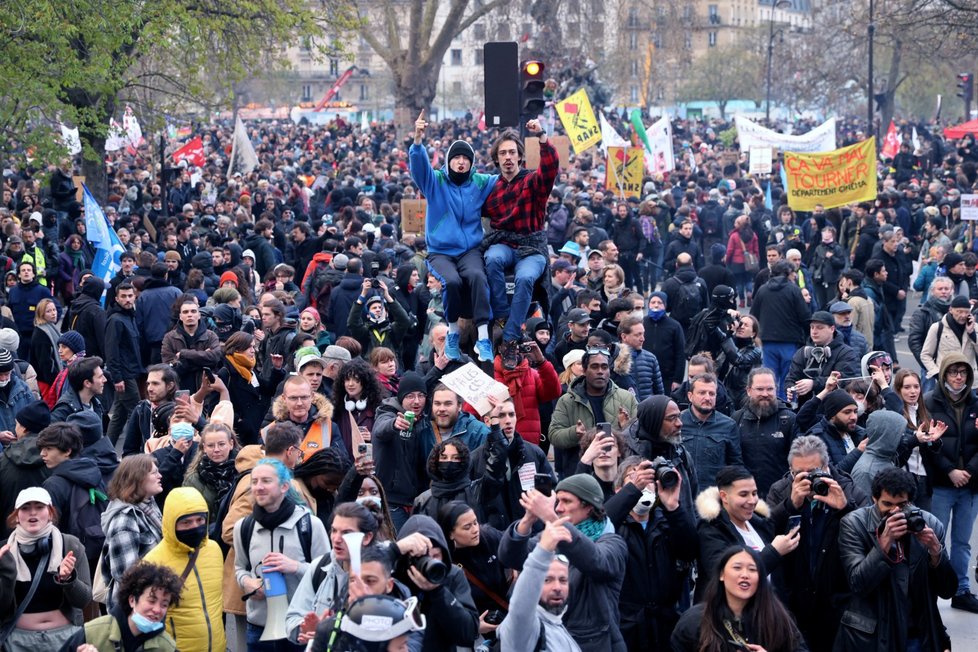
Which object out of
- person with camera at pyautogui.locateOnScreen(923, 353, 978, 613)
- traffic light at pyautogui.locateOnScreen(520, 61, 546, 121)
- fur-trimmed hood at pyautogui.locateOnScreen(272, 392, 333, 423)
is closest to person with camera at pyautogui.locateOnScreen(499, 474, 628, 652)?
fur-trimmed hood at pyautogui.locateOnScreen(272, 392, 333, 423)

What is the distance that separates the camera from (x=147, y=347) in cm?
1330

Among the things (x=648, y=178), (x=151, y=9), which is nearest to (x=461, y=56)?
(x=648, y=178)

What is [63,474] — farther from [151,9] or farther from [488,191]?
[151,9]

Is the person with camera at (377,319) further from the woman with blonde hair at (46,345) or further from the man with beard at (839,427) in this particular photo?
the man with beard at (839,427)

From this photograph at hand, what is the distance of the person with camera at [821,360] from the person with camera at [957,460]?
1.21 metres

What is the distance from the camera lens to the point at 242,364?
34.4 ft

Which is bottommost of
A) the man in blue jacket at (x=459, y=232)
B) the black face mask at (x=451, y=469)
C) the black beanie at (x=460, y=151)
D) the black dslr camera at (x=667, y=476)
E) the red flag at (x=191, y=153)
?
the black face mask at (x=451, y=469)

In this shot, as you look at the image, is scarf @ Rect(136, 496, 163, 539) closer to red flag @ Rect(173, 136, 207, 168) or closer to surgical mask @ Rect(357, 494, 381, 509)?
surgical mask @ Rect(357, 494, 381, 509)

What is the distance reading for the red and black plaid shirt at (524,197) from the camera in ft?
28.2

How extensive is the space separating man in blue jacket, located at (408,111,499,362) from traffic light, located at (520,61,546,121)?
100cm

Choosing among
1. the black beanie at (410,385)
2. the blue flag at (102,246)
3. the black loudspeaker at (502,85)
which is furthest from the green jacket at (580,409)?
the blue flag at (102,246)

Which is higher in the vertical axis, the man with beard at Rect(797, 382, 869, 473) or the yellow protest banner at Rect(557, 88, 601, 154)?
the yellow protest banner at Rect(557, 88, 601, 154)

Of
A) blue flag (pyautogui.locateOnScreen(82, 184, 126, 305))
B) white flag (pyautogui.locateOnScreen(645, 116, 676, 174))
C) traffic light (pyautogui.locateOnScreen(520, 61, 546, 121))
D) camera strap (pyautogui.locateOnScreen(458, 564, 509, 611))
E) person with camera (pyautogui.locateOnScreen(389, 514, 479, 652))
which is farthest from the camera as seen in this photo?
white flag (pyautogui.locateOnScreen(645, 116, 676, 174))

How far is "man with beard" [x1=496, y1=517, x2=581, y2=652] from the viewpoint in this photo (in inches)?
212
